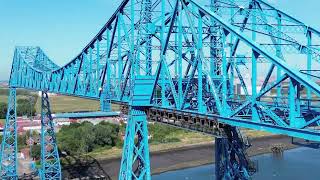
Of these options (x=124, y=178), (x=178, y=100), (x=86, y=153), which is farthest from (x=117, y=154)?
(x=178, y=100)

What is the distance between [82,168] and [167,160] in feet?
37.9

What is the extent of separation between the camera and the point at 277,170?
51.5 metres

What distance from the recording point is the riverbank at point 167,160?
166 ft

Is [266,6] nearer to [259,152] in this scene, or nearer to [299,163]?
[299,163]

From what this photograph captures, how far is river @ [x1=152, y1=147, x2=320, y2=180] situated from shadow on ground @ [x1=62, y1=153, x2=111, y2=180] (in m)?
6.20

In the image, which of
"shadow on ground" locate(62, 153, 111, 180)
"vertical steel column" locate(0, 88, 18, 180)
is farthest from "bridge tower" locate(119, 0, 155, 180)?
"shadow on ground" locate(62, 153, 111, 180)

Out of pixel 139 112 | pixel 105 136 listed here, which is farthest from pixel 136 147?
pixel 105 136

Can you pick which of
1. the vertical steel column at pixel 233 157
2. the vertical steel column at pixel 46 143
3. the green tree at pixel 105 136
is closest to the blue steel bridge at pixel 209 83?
the vertical steel column at pixel 233 157

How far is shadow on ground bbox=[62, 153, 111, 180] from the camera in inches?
1874

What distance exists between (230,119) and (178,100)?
383 centimetres

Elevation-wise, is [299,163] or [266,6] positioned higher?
[266,6]

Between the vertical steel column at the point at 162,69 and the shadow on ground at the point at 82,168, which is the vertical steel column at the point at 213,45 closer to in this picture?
the vertical steel column at the point at 162,69

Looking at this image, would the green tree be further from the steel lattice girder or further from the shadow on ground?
the steel lattice girder

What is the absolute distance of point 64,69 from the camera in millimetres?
37500
